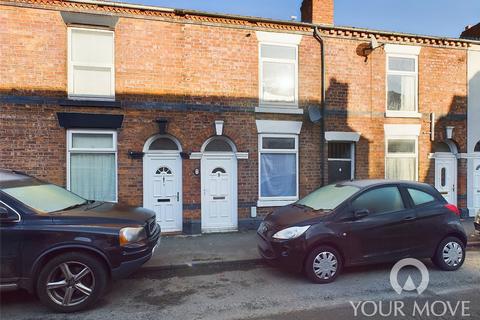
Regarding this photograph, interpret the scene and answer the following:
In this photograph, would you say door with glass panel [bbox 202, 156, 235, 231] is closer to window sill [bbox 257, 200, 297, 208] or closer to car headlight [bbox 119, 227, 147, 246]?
window sill [bbox 257, 200, 297, 208]

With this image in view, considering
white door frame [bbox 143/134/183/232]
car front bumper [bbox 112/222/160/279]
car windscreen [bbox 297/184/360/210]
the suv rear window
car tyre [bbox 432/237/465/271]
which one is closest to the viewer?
car front bumper [bbox 112/222/160/279]

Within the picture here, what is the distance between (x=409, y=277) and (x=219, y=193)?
16.5ft

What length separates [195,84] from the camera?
9.11 meters

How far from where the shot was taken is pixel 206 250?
7.41 m

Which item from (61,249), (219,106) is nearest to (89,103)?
(219,106)

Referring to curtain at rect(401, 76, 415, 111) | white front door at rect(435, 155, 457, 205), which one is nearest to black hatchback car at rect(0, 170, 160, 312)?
curtain at rect(401, 76, 415, 111)

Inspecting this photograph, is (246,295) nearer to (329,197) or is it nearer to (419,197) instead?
(329,197)

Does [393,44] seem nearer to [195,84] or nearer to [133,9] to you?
[195,84]

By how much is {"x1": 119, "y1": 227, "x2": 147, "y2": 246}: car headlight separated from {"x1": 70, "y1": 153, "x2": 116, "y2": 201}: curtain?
13.3 ft

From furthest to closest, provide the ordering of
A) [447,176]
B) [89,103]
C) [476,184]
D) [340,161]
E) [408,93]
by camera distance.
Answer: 1. [476,184]
2. [447,176]
3. [408,93]
4. [340,161]
5. [89,103]

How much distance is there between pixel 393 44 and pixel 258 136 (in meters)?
5.15

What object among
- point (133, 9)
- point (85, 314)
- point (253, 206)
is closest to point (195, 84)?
point (133, 9)

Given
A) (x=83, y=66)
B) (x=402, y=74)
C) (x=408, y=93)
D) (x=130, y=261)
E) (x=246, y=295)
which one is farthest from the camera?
(x=408, y=93)

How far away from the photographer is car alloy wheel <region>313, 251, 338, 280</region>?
545 centimetres
